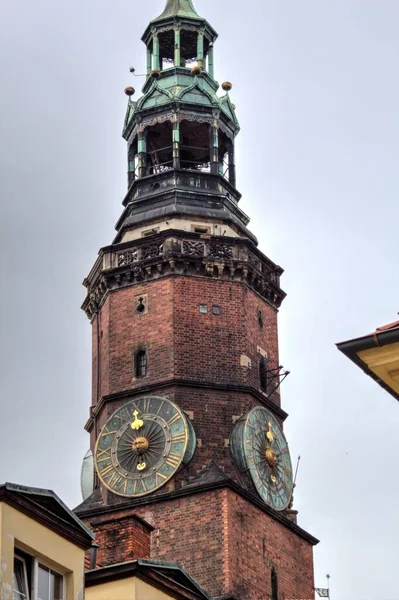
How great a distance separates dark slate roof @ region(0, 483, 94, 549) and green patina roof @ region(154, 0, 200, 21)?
34196 millimetres

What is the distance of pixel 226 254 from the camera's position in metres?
53.5

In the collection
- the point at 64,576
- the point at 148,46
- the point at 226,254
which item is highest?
the point at 148,46

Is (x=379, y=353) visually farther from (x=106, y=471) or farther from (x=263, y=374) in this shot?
(x=263, y=374)

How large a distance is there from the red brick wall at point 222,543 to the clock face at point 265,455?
0.98 metres

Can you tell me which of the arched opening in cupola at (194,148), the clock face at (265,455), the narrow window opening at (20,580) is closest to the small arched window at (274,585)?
the clock face at (265,455)

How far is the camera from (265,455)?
→ 51531 mm

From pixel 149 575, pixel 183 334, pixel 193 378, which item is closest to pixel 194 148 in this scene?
pixel 183 334

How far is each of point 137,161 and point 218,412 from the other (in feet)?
31.4

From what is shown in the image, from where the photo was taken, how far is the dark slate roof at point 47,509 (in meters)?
26.2

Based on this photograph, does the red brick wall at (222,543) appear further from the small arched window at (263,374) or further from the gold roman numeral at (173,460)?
the small arched window at (263,374)

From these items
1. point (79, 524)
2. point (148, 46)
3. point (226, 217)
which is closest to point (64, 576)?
point (79, 524)

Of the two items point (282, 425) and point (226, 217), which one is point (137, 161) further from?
point (282, 425)

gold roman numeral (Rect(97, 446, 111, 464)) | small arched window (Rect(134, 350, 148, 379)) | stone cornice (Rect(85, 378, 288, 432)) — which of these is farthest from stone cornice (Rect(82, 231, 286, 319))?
gold roman numeral (Rect(97, 446, 111, 464))

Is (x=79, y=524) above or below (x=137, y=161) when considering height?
below
